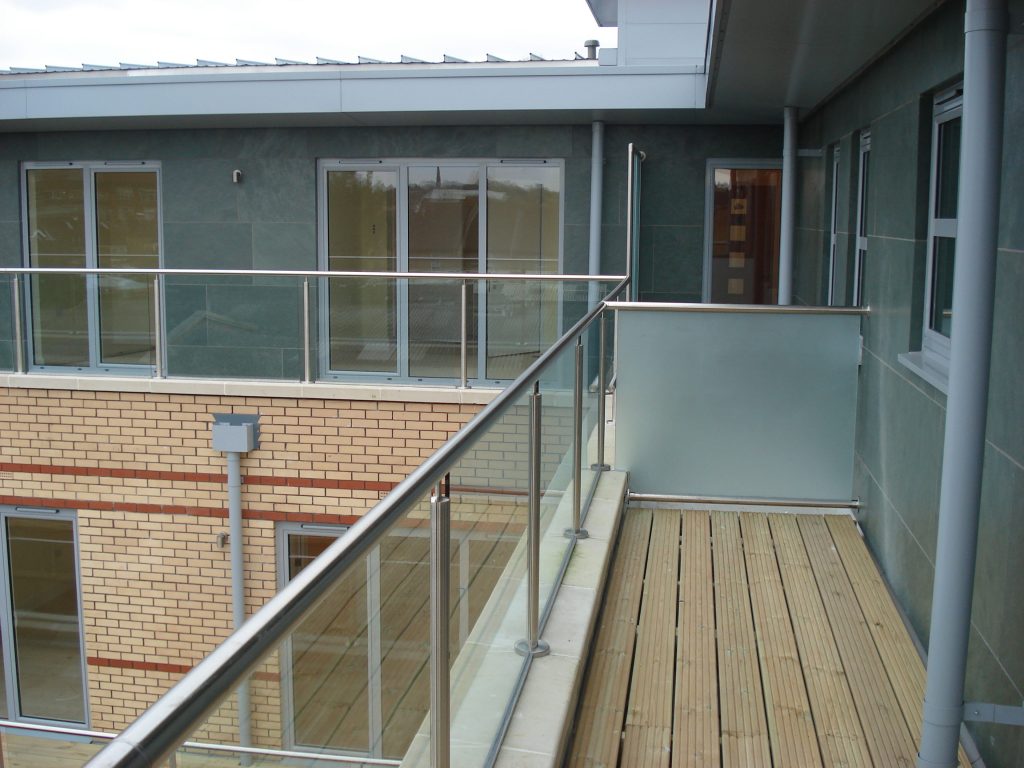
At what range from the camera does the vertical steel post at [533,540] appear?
3346 mm

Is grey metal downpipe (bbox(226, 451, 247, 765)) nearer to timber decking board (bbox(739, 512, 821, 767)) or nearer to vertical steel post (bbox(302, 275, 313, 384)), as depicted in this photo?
vertical steel post (bbox(302, 275, 313, 384))

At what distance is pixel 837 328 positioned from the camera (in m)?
5.67

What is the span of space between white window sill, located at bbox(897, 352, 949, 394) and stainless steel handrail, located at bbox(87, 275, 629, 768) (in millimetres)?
2504

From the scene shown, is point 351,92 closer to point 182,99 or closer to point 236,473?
point 182,99

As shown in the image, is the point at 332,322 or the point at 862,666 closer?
the point at 862,666

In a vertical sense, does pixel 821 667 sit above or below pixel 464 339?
below

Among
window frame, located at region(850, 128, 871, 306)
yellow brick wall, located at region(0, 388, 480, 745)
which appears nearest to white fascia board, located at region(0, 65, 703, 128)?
yellow brick wall, located at region(0, 388, 480, 745)

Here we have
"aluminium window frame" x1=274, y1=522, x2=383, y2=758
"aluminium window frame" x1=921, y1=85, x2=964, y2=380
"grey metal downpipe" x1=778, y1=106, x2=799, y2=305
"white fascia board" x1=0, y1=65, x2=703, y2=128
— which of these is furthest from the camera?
"white fascia board" x1=0, y1=65, x2=703, y2=128

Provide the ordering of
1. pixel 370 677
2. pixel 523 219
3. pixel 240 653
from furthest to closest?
pixel 523 219 → pixel 370 677 → pixel 240 653

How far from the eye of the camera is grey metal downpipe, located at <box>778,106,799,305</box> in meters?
8.93

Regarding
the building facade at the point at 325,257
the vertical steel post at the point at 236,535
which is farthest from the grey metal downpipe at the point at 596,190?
the vertical steel post at the point at 236,535

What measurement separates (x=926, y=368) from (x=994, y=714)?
1.70 meters

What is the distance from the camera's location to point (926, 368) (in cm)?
421

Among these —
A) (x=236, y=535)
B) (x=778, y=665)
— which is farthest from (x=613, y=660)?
(x=236, y=535)
